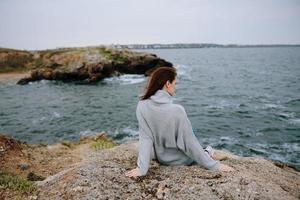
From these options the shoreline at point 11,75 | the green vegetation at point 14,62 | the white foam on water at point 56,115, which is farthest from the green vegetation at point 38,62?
the white foam on water at point 56,115

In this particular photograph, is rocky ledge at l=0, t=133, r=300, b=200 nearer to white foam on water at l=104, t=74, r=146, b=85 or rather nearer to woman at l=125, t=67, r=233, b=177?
woman at l=125, t=67, r=233, b=177

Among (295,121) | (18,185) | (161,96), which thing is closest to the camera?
(161,96)

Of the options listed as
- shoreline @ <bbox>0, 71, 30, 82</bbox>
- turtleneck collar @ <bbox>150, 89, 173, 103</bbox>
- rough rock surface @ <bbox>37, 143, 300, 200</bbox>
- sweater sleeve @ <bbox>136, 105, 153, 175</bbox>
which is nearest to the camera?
rough rock surface @ <bbox>37, 143, 300, 200</bbox>

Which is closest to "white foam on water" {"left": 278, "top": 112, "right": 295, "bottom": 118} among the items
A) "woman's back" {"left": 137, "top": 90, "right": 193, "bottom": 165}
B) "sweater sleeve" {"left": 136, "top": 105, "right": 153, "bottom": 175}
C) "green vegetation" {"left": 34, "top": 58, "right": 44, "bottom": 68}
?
"woman's back" {"left": 137, "top": 90, "right": 193, "bottom": 165}

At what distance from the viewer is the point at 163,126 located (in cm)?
536

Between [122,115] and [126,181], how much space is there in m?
21.0

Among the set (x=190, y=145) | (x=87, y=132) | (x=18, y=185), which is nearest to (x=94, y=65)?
(x=87, y=132)

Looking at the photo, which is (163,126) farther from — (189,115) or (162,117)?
(189,115)

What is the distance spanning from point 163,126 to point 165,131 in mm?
106

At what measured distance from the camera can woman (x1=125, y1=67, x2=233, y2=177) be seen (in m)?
5.21

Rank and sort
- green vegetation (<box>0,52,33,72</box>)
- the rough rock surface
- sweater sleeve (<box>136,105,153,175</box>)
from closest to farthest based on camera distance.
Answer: the rough rock surface
sweater sleeve (<box>136,105,153,175</box>)
green vegetation (<box>0,52,33,72</box>)

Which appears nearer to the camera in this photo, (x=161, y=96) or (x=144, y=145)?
(x=161, y=96)

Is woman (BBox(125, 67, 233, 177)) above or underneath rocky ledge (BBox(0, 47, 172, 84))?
above

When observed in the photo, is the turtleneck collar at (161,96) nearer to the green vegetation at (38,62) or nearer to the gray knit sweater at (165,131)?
the gray knit sweater at (165,131)
